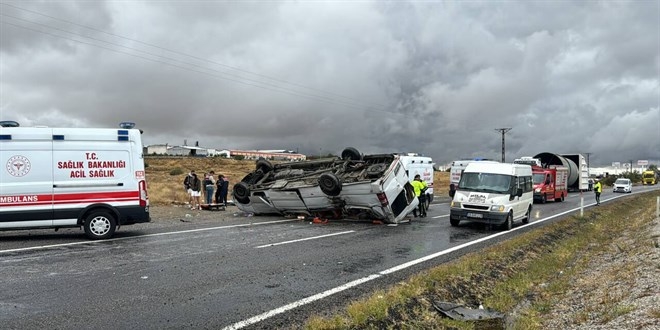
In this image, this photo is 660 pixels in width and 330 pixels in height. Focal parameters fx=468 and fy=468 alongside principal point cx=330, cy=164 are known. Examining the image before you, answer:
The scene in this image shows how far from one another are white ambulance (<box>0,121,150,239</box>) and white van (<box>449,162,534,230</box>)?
360 inches

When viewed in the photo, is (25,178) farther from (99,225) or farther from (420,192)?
(420,192)

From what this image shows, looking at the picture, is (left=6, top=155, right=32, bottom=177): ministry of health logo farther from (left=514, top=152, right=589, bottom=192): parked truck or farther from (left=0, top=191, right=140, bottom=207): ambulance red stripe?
(left=514, top=152, right=589, bottom=192): parked truck

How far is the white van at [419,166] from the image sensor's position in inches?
924

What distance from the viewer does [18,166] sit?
10.2 m

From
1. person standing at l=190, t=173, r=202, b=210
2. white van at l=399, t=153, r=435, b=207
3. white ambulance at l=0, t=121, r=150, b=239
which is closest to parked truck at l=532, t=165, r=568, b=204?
white van at l=399, t=153, r=435, b=207

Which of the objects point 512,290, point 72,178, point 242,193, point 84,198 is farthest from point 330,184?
point 512,290

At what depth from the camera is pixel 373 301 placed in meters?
5.68

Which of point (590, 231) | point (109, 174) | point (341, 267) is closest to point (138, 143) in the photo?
point (109, 174)

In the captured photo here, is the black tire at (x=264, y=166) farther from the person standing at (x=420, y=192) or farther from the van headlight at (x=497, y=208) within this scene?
the van headlight at (x=497, y=208)

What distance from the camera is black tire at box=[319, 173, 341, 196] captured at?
1430 cm

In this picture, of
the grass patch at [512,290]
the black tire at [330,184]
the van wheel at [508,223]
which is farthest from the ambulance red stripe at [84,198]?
the van wheel at [508,223]

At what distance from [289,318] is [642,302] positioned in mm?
4283

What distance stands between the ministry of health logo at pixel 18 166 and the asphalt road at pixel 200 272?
1518mm

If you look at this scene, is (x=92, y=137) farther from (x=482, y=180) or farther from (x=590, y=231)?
(x=590, y=231)
